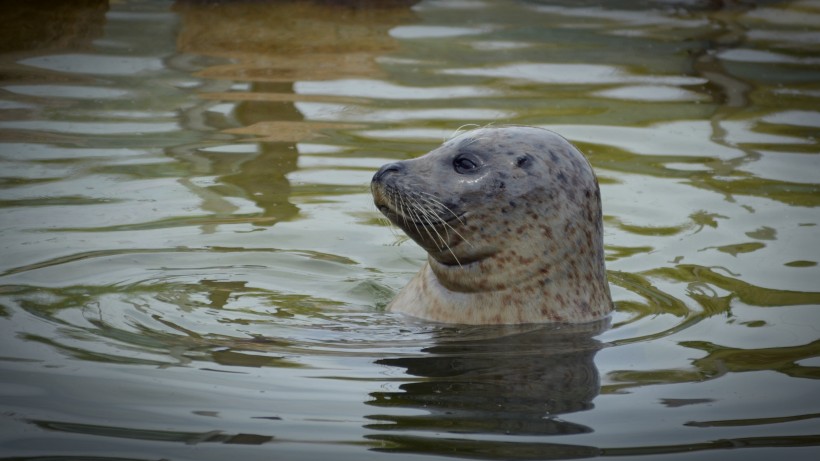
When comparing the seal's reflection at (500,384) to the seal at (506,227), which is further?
the seal at (506,227)

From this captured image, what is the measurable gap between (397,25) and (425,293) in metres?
7.43

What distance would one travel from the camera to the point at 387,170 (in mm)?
5875

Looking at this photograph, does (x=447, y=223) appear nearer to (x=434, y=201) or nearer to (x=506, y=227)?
(x=434, y=201)

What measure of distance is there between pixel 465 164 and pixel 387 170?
368mm

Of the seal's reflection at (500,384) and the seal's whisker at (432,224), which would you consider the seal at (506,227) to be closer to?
the seal's whisker at (432,224)

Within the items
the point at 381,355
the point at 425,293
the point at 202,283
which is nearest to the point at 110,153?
the point at 202,283

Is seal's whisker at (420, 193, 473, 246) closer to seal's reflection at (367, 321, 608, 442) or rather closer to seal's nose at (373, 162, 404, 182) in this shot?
seal's nose at (373, 162, 404, 182)

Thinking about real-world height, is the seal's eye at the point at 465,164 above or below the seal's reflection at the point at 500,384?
above

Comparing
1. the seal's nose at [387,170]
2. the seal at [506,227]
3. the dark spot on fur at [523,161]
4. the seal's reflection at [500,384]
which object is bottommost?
the seal's reflection at [500,384]

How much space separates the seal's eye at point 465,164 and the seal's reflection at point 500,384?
2.32 ft

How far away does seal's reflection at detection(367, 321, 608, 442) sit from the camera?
4.45 meters

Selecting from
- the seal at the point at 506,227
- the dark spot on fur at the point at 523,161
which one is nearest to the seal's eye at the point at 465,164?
the seal at the point at 506,227

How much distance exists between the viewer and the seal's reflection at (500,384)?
4.45 meters

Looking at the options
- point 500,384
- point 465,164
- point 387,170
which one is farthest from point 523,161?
point 500,384
